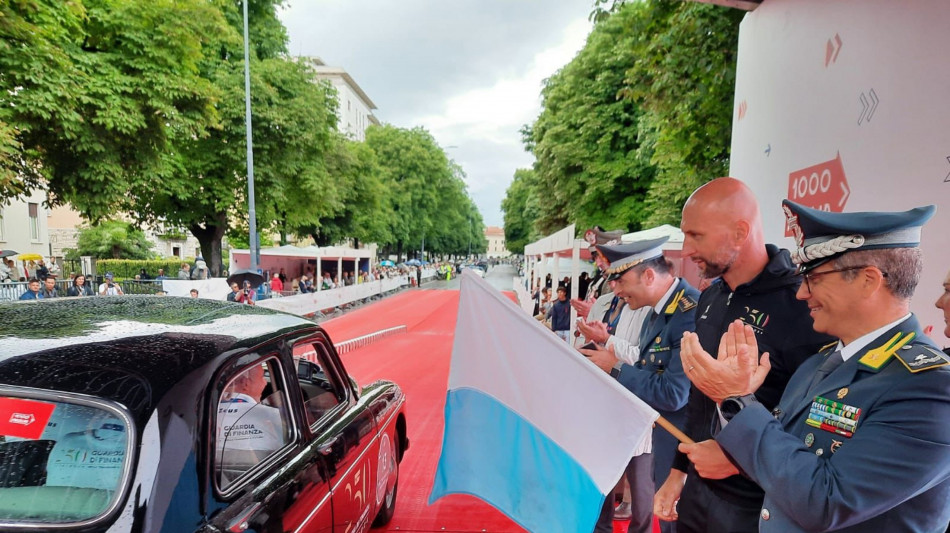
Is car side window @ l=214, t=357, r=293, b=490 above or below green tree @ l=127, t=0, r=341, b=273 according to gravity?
below

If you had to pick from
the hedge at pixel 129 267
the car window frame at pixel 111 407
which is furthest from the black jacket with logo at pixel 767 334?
the hedge at pixel 129 267

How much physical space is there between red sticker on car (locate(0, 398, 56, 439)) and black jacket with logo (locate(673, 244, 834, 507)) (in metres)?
2.53

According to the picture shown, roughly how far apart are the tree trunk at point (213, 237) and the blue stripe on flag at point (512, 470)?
1985 centimetres

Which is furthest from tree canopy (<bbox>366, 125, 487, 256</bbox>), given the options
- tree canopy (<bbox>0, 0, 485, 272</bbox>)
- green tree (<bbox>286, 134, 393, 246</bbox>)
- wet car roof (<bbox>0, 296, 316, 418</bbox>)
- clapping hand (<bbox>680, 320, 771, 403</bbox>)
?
clapping hand (<bbox>680, 320, 771, 403</bbox>)

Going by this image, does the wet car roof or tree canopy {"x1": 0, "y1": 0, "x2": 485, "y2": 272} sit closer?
the wet car roof

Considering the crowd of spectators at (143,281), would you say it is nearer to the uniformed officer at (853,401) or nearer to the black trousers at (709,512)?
the black trousers at (709,512)

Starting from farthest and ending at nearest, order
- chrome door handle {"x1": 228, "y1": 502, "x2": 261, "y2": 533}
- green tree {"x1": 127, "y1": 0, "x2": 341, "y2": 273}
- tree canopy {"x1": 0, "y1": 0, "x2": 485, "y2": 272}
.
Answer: green tree {"x1": 127, "y1": 0, "x2": 341, "y2": 273}, tree canopy {"x1": 0, "y1": 0, "x2": 485, "y2": 272}, chrome door handle {"x1": 228, "y1": 502, "x2": 261, "y2": 533}

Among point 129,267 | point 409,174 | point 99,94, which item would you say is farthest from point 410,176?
point 99,94

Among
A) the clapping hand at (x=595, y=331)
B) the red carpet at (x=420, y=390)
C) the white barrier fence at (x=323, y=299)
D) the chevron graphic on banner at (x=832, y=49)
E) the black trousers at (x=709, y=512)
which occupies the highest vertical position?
the chevron graphic on banner at (x=832, y=49)

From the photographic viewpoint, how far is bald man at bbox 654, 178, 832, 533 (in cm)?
198

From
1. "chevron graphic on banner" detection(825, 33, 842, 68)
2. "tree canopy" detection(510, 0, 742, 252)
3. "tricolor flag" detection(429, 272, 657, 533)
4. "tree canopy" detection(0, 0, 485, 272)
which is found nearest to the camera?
"tricolor flag" detection(429, 272, 657, 533)

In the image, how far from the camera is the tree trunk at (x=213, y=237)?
755 inches

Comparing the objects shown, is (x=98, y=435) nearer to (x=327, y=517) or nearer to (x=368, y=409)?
→ (x=327, y=517)

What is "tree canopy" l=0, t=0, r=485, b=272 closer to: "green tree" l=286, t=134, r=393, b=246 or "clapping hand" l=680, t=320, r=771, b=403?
"green tree" l=286, t=134, r=393, b=246
